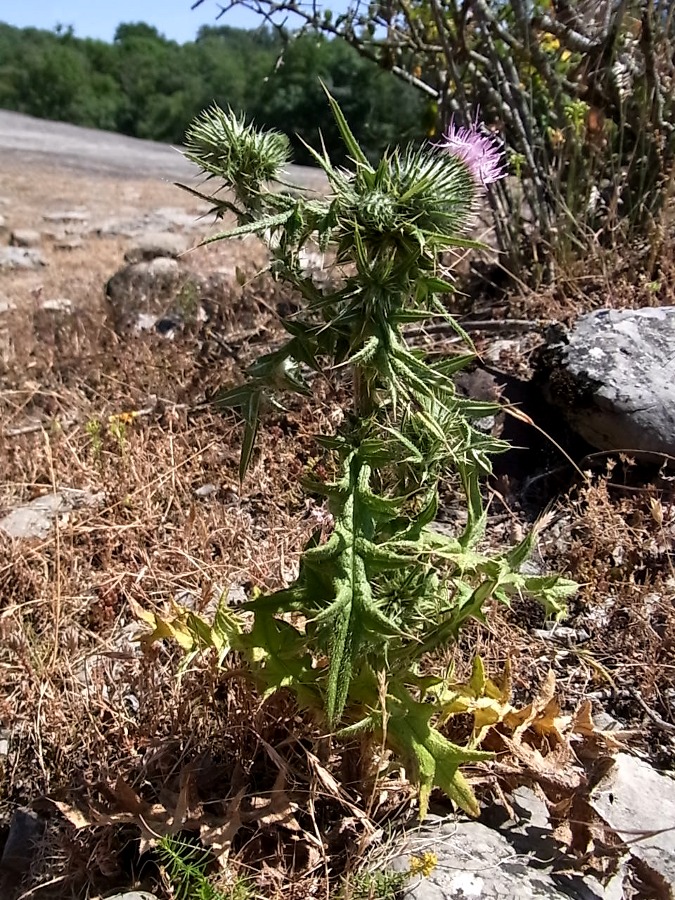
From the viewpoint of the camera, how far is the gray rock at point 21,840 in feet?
7.08

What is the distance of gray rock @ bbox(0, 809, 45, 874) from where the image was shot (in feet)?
7.08

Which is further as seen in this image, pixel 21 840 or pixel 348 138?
pixel 21 840

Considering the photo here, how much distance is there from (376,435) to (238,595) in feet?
4.29

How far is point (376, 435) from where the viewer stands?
182 cm

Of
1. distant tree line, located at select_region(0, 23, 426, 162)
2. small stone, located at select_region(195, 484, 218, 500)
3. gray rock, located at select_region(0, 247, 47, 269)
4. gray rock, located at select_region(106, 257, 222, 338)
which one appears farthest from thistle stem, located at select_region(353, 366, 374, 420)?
distant tree line, located at select_region(0, 23, 426, 162)

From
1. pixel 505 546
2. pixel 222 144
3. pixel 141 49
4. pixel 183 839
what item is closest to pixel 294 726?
pixel 183 839

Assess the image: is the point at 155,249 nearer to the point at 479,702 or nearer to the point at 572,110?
the point at 572,110

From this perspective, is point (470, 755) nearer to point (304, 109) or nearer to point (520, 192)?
point (520, 192)

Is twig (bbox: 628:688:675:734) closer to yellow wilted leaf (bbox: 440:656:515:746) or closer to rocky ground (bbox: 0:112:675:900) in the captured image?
rocky ground (bbox: 0:112:675:900)

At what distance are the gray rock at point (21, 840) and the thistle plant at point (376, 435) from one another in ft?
2.66

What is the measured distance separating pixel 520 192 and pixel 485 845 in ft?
12.4

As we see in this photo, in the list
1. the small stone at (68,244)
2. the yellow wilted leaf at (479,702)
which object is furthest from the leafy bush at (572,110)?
the small stone at (68,244)

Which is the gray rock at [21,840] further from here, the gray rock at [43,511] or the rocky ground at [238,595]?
the gray rock at [43,511]

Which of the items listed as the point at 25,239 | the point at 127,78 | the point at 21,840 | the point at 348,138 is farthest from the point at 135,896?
the point at 127,78
